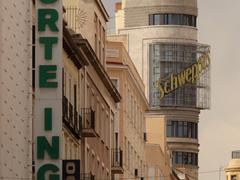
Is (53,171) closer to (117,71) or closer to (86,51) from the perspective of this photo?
(86,51)

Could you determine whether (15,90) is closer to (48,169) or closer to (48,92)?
→ (48,92)

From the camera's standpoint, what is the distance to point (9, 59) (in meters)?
62.6

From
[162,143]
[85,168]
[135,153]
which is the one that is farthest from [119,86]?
[162,143]

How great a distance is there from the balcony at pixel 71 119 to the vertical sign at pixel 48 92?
33.8 feet

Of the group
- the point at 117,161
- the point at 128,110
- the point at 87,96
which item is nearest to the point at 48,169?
the point at 87,96

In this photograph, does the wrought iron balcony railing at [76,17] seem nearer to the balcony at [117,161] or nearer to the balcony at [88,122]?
the balcony at [88,122]

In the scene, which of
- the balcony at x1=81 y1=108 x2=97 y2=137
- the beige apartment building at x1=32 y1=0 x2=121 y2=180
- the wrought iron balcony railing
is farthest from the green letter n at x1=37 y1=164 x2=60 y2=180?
the wrought iron balcony railing

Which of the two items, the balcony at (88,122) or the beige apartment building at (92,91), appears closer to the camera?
the balcony at (88,122)

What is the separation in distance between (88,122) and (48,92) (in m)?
19.5

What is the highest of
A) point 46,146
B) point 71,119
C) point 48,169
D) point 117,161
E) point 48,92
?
point 48,92

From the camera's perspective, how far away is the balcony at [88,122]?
80312 millimetres

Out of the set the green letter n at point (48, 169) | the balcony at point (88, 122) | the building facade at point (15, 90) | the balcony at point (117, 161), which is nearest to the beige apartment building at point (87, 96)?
the balcony at point (88, 122)

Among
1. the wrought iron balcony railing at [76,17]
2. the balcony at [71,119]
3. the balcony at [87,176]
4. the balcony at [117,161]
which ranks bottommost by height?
the balcony at [87,176]

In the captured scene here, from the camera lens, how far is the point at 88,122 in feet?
270
